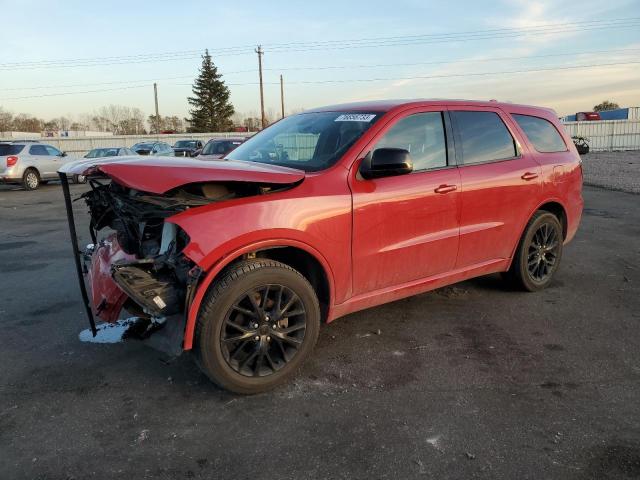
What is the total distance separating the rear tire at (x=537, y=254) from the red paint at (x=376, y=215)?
0.53 ft

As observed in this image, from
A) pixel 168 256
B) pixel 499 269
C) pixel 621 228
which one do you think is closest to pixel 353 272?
pixel 168 256

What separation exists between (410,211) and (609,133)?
133 feet

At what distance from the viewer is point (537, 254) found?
497cm

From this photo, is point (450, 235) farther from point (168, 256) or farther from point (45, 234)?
point (45, 234)

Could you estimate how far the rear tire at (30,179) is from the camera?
17641 millimetres

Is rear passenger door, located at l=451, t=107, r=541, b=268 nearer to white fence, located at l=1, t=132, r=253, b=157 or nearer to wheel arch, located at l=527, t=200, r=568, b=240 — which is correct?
wheel arch, located at l=527, t=200, r=568, b=240

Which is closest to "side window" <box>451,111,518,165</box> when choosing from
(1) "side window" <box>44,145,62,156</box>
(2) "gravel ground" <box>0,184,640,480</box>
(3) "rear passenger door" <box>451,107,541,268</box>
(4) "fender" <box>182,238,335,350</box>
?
(3) "rear passenger door" <box>451,107,541,268</box>

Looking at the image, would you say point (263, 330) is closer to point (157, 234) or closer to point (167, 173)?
point (157, 234)

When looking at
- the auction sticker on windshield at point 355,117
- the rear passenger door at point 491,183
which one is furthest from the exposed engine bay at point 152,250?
the rear passenger door at point 491,183

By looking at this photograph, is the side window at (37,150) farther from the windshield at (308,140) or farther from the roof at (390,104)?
the roof at (390,104)

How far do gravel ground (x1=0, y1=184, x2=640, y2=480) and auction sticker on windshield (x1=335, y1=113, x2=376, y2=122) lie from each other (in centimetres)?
170

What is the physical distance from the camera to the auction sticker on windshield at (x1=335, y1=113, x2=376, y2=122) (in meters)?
3.72

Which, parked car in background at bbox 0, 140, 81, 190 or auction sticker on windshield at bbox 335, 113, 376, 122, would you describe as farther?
parked car in background at bbox 0, 140, 81, 190

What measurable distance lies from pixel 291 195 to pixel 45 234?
732 centimetres
